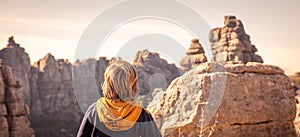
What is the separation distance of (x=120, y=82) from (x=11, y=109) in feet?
110

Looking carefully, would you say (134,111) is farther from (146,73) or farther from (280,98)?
(146,73)

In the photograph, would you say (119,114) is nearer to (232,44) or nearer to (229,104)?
(229,104)

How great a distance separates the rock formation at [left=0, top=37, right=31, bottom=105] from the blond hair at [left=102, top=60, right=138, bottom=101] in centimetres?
7672

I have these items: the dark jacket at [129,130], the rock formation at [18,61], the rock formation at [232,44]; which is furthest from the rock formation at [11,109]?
the rock formation at [18,61]

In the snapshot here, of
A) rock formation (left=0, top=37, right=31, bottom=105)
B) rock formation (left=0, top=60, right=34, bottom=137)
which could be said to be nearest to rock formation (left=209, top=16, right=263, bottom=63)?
rock formation (left=0, top=60, right=34, bottom=137)

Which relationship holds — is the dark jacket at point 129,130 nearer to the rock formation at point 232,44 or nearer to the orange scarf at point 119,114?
the orange scarf at point 119,114

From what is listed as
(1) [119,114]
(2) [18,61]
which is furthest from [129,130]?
(2) [18,61]

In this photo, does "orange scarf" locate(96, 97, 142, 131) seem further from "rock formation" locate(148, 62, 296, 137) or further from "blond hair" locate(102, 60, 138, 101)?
"rock formation" locate(148, 62, 296, 137)

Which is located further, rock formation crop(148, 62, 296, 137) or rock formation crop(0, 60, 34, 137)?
rock formation crop(0, 60, 34, 137)

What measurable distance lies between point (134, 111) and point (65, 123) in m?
64.8

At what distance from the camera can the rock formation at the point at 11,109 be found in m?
33.0

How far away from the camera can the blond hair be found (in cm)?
329

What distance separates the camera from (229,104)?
6820 millimetres

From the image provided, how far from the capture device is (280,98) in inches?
283
